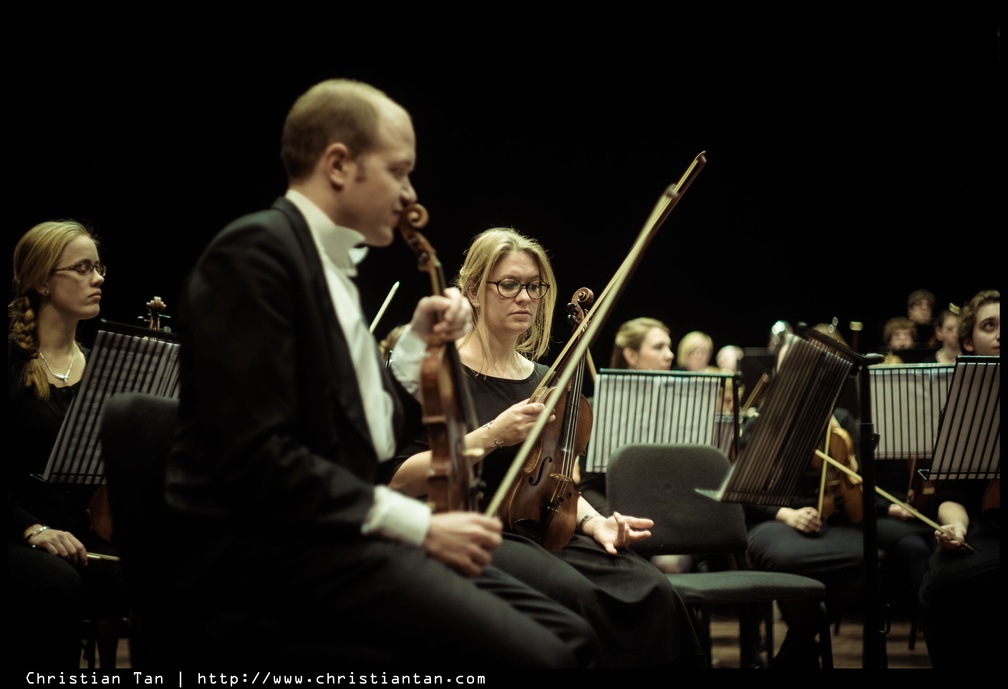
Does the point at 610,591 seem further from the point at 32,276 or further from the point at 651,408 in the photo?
the point at 32,276

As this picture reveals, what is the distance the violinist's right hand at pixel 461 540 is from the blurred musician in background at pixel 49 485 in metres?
1.35

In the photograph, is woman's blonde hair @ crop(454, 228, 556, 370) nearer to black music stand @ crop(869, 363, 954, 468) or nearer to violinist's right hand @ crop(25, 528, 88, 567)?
violinist's right hand @ crop(25, 528, 88, 567)

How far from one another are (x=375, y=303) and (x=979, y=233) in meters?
5.02

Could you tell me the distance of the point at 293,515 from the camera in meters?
1.20

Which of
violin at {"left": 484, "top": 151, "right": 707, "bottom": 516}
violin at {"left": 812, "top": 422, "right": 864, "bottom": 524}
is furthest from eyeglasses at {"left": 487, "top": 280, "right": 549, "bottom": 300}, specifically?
violin at {"left": 812, "top": 422, "right": 864, "bottom": 524}

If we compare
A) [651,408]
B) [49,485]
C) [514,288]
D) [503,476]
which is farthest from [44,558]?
[651,408]

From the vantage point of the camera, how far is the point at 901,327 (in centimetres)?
560

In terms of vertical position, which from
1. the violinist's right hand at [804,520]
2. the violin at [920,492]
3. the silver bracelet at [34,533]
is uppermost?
the silver bracelet at [34,533]

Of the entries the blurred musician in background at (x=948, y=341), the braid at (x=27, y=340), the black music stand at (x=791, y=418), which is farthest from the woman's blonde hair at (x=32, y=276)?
the blurred musician in background at (x=948, y=341)

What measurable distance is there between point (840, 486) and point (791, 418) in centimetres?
168

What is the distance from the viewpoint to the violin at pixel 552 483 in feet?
7.08

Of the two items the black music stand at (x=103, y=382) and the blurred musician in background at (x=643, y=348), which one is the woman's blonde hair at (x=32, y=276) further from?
the blurred musician in background at (x=643, y=348)

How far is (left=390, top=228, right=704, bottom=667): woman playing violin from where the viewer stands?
2.03 metres

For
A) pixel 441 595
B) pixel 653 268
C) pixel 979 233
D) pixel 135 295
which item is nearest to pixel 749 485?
pixel 441 595
